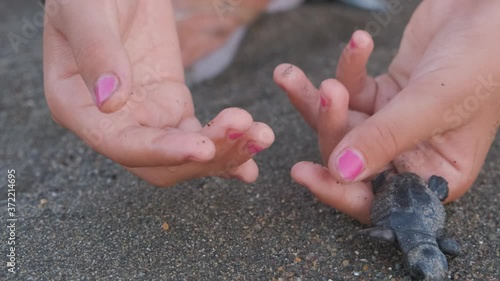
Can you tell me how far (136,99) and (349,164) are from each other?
1.33 ft

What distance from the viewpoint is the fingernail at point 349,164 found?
0.99m

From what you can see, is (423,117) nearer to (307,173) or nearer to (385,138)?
(385,138)

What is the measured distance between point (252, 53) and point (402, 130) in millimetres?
1190

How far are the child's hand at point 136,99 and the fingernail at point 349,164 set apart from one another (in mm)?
120

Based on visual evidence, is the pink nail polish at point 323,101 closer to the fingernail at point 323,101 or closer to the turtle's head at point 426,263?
the fingernail at point 323,101

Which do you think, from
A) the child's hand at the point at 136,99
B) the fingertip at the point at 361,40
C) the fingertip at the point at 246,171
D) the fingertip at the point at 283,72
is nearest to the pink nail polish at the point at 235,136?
the child's hand at the point at 136,99

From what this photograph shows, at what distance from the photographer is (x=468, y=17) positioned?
124 centimetres

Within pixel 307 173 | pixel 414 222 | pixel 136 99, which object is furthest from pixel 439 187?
pixel 136 99

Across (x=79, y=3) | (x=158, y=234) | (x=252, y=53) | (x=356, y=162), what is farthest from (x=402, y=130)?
(x=252, y=53)

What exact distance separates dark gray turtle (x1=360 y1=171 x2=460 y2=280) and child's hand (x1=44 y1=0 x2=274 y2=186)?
240 mm

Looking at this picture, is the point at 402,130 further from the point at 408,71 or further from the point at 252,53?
the point at 252,53

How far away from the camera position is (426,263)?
3.37ft

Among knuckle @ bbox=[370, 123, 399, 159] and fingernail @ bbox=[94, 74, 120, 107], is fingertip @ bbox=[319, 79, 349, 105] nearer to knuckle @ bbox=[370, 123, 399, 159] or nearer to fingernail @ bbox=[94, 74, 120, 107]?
knuckle @ bbox=[370, 123, 399, 159]

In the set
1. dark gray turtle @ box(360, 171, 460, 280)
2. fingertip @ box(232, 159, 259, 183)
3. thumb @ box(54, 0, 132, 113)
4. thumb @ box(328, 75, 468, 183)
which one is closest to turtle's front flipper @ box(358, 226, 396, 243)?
dark gray turtle @ box(360, 171, 460, 280)
